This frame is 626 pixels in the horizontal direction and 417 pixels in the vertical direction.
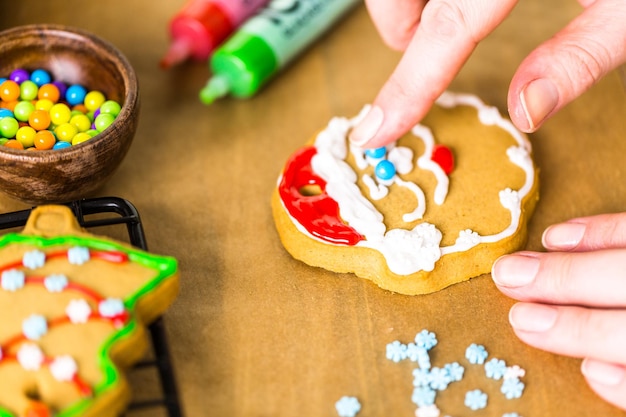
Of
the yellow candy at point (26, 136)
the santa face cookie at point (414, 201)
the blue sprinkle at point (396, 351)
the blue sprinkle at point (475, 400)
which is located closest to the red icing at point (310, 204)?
the santa face cookie at point (414, 201)

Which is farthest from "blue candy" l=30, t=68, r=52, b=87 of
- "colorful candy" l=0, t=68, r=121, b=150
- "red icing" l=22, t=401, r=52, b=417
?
"red icing" l=22, t=401, r=52, b=417

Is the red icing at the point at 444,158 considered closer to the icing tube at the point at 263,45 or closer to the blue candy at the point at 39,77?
the icing tube at the point at 263,45

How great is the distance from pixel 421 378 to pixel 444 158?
351mm

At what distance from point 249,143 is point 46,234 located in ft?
1.42

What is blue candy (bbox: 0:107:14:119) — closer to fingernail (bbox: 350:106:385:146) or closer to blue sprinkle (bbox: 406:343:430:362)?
fingernail (bbox: 350:106:385:146)

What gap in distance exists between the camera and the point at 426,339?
911 mm

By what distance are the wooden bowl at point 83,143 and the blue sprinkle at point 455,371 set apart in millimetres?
522

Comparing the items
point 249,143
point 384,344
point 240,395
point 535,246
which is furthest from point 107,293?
point 535,246

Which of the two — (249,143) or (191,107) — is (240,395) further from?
(191,107)

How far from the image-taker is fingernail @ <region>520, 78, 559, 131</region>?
92 cm

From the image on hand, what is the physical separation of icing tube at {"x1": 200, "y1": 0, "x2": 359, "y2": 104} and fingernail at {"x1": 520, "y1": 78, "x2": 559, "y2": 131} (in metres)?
0.50

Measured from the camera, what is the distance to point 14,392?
714 mm

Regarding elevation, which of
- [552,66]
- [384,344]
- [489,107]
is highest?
[552,66]

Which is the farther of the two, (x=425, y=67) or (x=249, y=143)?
(x=249, y=143)
